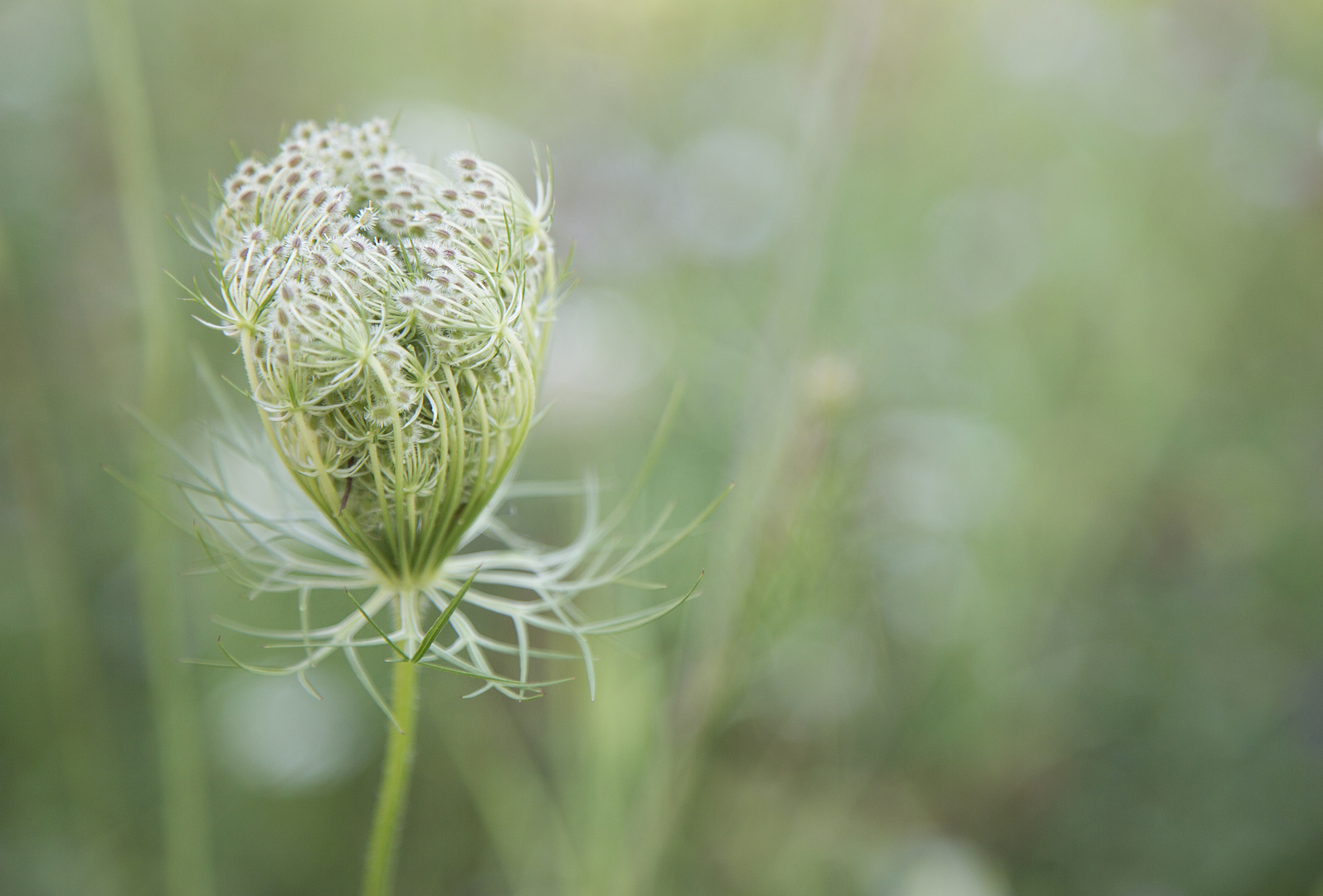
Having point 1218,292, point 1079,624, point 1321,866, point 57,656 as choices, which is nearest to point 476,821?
point 57,656

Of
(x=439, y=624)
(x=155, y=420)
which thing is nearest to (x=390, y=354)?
(x=439, y=624)

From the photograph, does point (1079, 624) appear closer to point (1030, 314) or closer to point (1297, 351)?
point (1030, 314)

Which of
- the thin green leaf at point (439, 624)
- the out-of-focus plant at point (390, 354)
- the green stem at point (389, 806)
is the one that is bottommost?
the green stem at point (389, 806)

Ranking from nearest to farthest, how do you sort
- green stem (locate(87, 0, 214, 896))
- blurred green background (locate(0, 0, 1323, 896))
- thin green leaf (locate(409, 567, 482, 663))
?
thin green leaf (locate(409, 567, 482, 663)) < green stem (locate(87, 0, 214, 896)) < blurred green background (locate(0, 0, 1323, 896))

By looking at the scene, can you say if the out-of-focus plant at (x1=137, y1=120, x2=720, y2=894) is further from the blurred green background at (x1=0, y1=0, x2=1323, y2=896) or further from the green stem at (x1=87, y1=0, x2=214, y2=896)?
the blurred green background at (x1=0, y1=0, x2=1323, y2=896)

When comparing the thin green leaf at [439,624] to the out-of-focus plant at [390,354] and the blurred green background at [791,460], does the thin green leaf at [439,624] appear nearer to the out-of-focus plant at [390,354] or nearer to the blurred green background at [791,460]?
the out-of-focus plant at [390,354]

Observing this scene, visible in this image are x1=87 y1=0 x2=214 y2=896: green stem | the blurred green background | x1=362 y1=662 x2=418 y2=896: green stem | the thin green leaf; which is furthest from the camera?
the blurred green background

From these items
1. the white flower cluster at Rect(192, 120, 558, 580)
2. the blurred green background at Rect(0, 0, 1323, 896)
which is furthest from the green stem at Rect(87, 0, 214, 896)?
the white flower cluster at Rect(192, 120, 558, 580)

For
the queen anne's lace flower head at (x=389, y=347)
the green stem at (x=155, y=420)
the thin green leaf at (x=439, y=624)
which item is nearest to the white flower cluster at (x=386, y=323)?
the queen anne's lace flower head at (x=389, y=347)
